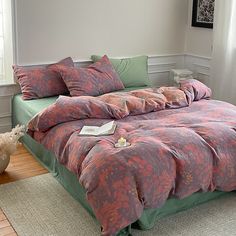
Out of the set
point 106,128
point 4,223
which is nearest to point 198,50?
point 106,128

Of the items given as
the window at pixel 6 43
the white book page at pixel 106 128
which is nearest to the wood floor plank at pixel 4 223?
the white book page at pixel 106 128

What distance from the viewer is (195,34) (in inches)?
183

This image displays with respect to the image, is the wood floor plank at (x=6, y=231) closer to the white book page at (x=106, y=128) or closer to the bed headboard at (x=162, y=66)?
the white book page at (x=106, y=128)

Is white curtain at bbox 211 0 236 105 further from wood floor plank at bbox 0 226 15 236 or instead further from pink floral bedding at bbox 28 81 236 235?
wood floor plank at bbox 0 226 15 236

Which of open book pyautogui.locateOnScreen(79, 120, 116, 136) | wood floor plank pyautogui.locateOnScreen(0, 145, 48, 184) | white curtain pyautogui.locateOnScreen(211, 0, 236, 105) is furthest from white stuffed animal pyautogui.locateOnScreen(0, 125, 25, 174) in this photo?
white curtain pyautogui.locateOnScreen(211, 0, 236, 105)

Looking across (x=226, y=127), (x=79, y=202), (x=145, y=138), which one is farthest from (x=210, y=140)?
(x=79, y=202)

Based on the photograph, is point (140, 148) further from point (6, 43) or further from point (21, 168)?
point (6, 43)

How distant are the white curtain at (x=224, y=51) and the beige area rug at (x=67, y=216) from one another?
64.4 inches

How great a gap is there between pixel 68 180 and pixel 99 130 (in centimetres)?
44

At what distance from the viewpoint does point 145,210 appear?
232 cm

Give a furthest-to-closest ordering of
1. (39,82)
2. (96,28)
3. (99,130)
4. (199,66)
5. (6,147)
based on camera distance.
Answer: (199,66), (96,28), (39,82), (6,147), (99,130)

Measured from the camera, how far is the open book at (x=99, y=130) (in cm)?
263

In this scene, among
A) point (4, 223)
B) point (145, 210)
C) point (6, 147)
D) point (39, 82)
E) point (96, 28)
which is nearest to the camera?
point (145, 210)

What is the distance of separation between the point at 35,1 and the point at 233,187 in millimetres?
2473
